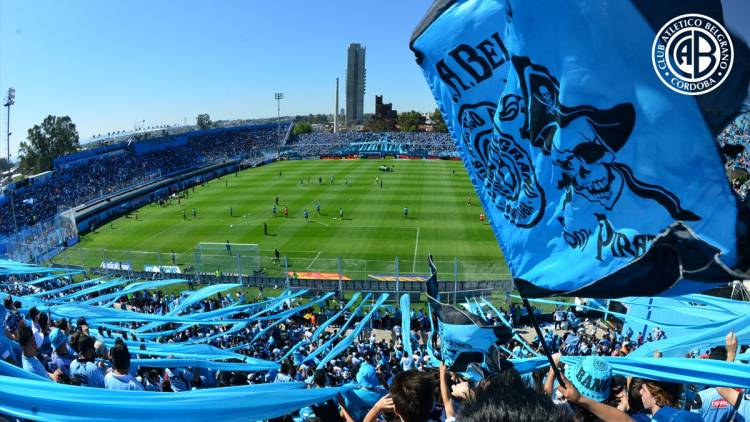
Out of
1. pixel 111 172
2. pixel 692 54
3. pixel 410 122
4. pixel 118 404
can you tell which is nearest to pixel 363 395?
pixel 118 404

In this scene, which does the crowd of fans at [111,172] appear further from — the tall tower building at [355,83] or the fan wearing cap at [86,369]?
the tall tower building at [355,83]

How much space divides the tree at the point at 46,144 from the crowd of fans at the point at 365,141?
38467 millimetres

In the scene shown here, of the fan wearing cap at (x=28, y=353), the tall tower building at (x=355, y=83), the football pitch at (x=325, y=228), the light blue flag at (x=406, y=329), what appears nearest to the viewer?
the fan wearing cap at (x=28, y=353)

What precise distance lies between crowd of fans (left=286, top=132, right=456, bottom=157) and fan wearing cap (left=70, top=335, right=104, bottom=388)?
6950 cm

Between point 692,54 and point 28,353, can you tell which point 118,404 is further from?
point 692,54

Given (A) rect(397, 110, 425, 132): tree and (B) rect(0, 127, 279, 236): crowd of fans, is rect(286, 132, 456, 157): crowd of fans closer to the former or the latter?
(B) rect(0, 127, 279, 236): crowd of fans

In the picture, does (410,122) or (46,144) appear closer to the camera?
(46,144)

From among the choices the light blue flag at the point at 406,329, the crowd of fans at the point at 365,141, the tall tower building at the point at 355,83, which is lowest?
the light blue flag at the point at 406,329

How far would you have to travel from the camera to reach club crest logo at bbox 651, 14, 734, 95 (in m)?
3.10

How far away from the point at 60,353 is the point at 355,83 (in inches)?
7396

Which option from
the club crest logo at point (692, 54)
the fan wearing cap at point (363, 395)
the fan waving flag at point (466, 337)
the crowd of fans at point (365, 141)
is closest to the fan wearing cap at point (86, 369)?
the fan wearing cap at point (363, 395)

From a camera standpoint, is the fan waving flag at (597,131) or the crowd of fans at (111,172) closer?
the fan waving flag at (597,131)

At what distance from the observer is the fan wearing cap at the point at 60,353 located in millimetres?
5859

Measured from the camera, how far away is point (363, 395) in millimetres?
4594
